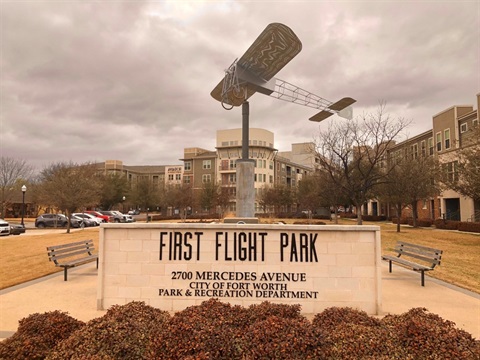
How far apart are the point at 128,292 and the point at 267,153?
223 ft

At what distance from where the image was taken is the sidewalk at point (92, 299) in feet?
21.7

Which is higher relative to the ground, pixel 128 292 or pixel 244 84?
pixel 244 84

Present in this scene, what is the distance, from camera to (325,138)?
30.2 metres

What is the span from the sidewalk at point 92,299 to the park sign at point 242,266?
823 millimetres

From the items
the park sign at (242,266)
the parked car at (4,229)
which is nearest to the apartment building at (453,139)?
the park sign at (242,266)

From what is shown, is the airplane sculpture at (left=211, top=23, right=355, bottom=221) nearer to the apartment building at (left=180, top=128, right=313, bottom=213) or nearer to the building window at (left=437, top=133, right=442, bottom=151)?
the building window at (left=437, top=133, right=442, bottom=151)

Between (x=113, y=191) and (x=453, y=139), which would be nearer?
(x=453, y=139)

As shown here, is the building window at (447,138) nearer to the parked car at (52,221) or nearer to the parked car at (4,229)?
the parked car at (52,221)

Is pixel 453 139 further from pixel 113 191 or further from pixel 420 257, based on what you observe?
pixel 113 191

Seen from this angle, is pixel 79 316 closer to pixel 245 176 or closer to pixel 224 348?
pixel 224 348

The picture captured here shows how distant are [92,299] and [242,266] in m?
3.53

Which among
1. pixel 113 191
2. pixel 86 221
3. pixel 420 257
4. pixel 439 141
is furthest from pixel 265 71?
pixel 113 191

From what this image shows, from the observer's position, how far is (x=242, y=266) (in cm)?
687

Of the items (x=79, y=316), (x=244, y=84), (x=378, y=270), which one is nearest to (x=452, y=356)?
(x=378, y=270)
